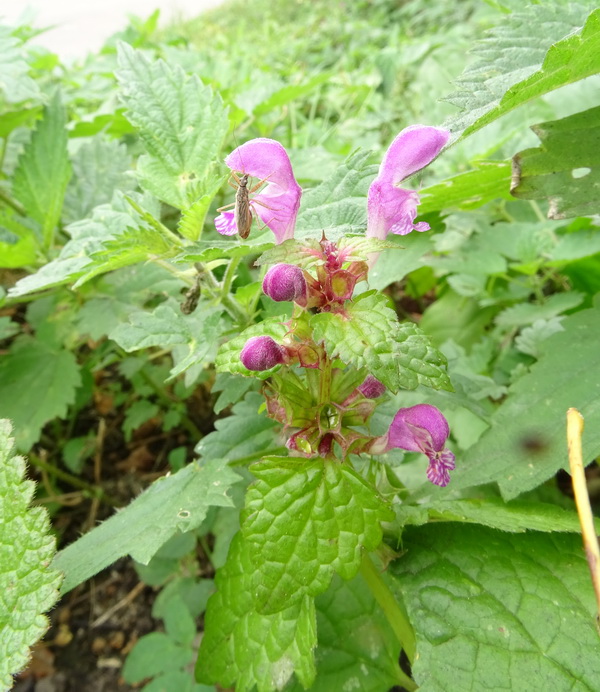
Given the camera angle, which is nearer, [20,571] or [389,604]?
[20,571]

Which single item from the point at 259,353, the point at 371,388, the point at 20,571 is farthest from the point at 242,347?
the point at 20,571

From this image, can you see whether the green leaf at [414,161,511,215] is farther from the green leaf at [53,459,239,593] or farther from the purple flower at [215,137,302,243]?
the green leaf at [53,459,239,593]

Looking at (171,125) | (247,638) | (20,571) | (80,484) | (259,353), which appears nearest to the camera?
(259,353)

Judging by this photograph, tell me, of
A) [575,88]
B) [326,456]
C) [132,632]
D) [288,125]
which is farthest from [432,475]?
[288,125]

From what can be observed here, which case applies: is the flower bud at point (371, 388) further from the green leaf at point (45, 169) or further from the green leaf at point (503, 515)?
the green leaf at point (45, 169)

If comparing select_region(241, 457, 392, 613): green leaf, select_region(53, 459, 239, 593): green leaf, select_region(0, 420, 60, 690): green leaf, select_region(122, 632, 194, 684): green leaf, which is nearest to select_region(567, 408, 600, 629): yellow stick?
select_region(241, 457, 392, 613): green leaf

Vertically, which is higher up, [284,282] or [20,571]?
[284,282]

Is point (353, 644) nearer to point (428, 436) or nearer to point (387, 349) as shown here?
point (428, 436)

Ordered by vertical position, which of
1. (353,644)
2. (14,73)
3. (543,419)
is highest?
(14,73)
